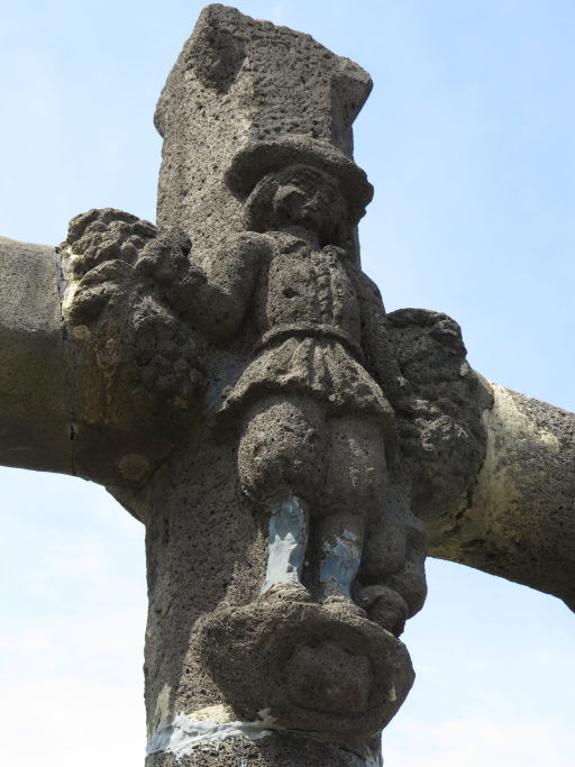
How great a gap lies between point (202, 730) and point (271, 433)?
732mm

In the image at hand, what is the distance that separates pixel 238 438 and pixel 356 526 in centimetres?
40

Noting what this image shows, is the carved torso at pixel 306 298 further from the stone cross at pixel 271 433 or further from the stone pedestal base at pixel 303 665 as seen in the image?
the stone pedestal base at pixel 303 665

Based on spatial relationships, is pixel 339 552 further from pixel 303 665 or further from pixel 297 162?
pixel 297 162

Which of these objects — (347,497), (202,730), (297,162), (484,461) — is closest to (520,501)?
(484,461)

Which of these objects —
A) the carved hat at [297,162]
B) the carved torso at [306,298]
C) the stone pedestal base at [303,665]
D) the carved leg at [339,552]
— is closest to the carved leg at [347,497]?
the carved leg at [339,552]

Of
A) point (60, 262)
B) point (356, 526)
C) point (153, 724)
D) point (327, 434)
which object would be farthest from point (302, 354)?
point (153, 724)

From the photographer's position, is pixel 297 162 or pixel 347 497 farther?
pixel 297 162

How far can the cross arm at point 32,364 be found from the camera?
12.3 ft

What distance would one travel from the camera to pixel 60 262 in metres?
3.90

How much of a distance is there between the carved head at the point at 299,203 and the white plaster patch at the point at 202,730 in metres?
1.48

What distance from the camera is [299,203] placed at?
4168mm

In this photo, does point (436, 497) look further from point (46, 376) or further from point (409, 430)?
point (46, 376)

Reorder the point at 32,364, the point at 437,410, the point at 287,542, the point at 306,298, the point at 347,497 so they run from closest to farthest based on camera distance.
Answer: the point at 287,542, the point at 347,497, the point at 32,364, the point at 306,298, the point at 437,410

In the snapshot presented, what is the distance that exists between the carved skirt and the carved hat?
659 mm
